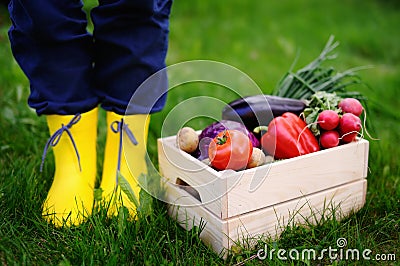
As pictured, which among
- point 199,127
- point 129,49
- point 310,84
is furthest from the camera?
point 199,127

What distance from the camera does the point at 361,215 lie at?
5.77ft

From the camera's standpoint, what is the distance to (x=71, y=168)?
5.73 feet

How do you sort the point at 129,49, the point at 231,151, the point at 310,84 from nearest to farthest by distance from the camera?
1. the point at 231,151
2. the point at 129,49
3. the point at 310,84

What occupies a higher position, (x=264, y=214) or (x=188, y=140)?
(x=188, y=140)

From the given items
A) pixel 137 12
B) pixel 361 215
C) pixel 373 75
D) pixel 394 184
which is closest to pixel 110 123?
pixel 137 12

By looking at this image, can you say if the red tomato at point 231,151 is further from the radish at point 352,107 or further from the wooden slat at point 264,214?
the radish at point 352,107

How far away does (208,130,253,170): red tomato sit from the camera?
1541 millimetres

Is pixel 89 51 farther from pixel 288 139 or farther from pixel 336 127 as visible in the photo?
pixel 336 127

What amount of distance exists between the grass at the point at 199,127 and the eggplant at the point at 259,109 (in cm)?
40

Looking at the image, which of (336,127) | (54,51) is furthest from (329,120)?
(54,51)

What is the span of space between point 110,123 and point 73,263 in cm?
53

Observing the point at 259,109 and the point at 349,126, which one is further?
the point at 259,109

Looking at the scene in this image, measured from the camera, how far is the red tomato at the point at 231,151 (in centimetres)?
154

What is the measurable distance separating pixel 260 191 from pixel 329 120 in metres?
0.37
